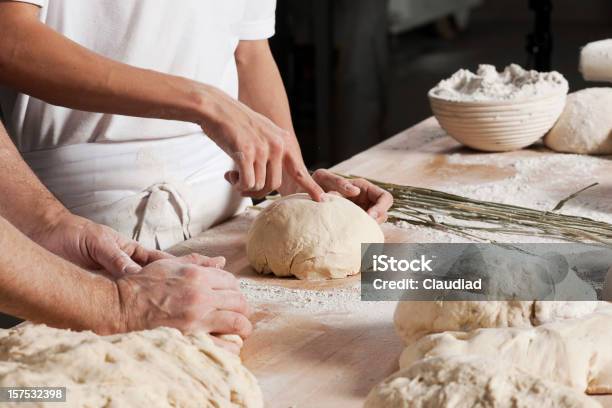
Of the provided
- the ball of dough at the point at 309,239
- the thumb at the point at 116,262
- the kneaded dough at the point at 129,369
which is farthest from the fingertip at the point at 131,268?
the kneaded dough at the point at 129,369

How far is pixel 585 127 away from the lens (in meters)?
2.79

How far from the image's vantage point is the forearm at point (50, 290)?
1425mm

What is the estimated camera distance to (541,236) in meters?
2.17

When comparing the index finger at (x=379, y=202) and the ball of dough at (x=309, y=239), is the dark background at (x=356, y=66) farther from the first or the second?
the ball of dough at (x=309, y=239)

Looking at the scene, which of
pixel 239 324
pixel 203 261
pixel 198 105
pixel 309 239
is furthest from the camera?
pixel 309 239

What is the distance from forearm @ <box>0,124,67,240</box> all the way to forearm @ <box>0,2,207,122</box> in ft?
0.64

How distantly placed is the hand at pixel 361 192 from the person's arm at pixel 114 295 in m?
0.70

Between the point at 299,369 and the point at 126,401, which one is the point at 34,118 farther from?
the point at 126,401

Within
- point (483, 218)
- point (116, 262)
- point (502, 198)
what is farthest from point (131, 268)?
point (502, 198)

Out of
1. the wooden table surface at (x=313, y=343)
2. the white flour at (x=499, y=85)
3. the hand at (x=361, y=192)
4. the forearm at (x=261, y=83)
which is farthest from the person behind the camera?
the white flour at (x=499, y=85)

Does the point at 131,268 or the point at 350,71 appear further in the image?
the point at 350,71

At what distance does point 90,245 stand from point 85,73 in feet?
1.22

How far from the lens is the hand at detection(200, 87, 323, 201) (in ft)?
6.13

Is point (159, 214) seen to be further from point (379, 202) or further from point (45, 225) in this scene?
point (379, 202)
